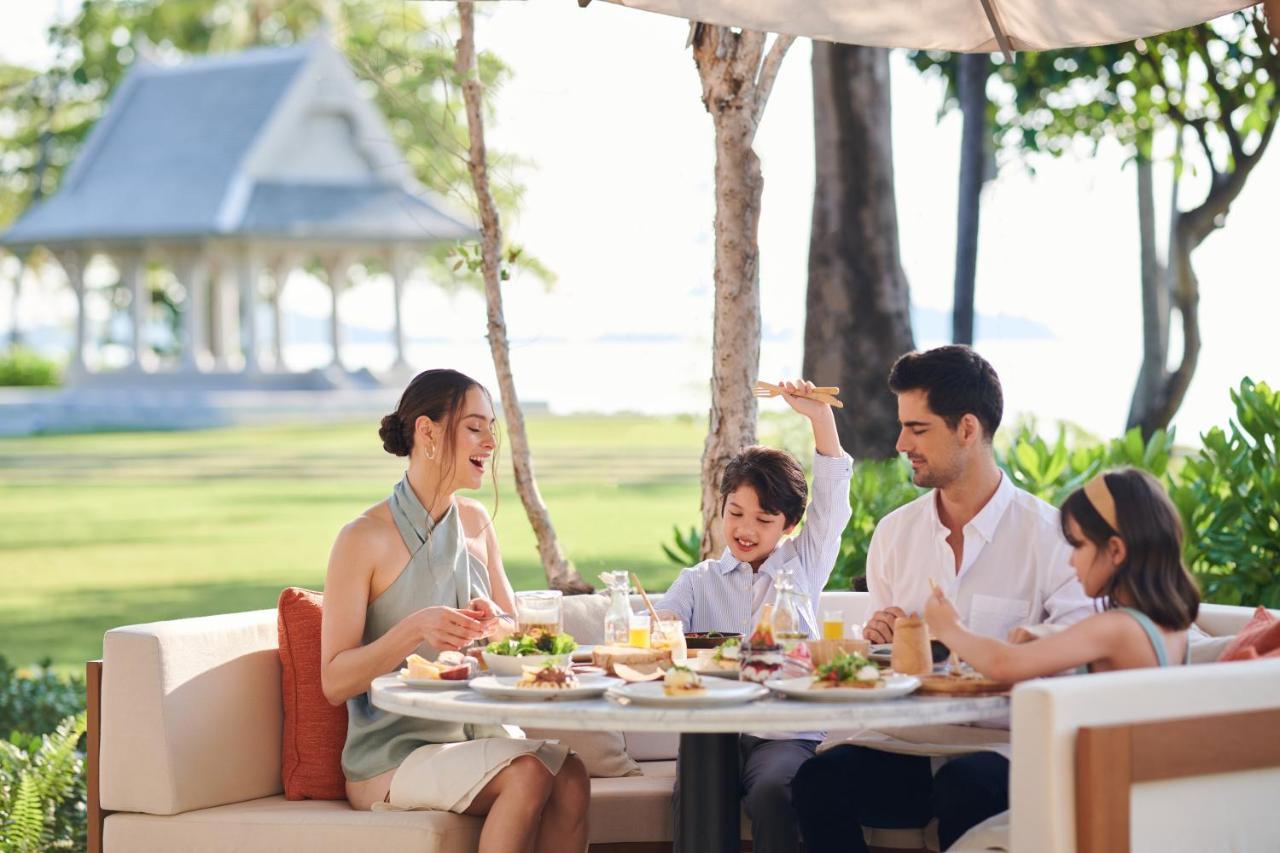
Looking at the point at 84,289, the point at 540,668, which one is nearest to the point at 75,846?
the point at 540,668

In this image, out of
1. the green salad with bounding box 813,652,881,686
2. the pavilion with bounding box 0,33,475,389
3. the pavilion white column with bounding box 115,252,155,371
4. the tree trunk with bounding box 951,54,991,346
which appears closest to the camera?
the green salad with bounding box 813,652,881,686

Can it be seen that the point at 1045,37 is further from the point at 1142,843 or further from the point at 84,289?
the point at 84,289

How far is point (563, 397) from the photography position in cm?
3403

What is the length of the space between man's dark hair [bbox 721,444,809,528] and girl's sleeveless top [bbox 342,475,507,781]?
763 millimetres

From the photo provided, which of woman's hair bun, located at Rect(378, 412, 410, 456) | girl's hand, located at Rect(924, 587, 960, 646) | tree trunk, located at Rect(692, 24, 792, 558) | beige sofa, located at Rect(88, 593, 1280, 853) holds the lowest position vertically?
beige sofa, located at Rect(88, 593, 1280, 853)

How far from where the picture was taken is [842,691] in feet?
10.7

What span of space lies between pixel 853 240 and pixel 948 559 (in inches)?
204

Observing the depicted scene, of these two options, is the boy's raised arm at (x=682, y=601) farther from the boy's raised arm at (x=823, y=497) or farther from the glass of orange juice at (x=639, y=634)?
the glass of orange juice at (x=639, y=634)

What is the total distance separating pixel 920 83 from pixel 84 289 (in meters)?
27.2

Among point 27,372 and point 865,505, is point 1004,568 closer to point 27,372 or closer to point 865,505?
point 865,505

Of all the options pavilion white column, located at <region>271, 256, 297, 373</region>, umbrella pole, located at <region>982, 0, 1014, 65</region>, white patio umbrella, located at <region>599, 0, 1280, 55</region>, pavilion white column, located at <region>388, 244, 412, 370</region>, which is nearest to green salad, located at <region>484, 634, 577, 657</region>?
white patio umbrella, located at <region>599, 0, 1280, 55</region>

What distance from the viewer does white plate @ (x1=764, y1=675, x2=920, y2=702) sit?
324 cm

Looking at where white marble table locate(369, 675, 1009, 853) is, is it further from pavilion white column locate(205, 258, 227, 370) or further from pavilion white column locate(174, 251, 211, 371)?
pavilion white column locate(205, 258, 227, 370)

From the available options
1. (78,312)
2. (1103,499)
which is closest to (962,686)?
(1103,499)
